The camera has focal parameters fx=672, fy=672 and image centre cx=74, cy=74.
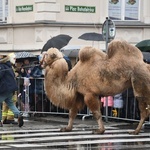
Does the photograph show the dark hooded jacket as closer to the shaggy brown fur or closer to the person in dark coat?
the person in dark coat

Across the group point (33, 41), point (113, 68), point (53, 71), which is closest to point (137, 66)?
point (113, 68)

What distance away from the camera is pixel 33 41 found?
24.9 m

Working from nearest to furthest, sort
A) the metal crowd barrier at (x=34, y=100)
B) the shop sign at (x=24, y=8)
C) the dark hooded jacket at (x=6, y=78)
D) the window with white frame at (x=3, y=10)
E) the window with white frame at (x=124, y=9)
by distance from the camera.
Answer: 1. the dark hooded jacket at (x=6, y=78)
2. the metal crowd barrier at (x=34, y=100)
3. the shop sign at (x=24, y=8)
4. the window with white frame at (x=124, y=9)
5. the window with white frame at (x=3, y=10)

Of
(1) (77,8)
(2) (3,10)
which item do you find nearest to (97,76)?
(1) (77,8)

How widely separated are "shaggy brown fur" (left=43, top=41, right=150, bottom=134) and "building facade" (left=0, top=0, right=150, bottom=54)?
9.37 metres

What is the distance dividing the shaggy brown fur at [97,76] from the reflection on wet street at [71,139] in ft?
1.86

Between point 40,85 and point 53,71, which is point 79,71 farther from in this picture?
point 40,85

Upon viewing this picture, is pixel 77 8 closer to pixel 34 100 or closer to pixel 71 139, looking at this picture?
pixel 34 100

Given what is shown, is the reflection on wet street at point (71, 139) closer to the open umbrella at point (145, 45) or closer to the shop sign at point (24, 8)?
the open umbrella at point (145, 45)

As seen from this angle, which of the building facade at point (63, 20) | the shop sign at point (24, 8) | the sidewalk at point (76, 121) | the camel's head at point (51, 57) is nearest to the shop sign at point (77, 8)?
the building facade at point (63, 20)

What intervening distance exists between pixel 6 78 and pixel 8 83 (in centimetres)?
16

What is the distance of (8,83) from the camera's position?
16.5 m

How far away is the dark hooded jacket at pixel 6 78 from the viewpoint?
16.4 meters

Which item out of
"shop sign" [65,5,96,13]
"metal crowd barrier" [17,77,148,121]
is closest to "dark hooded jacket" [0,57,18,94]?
"metal crowd barrier" [17,77,148,121]
